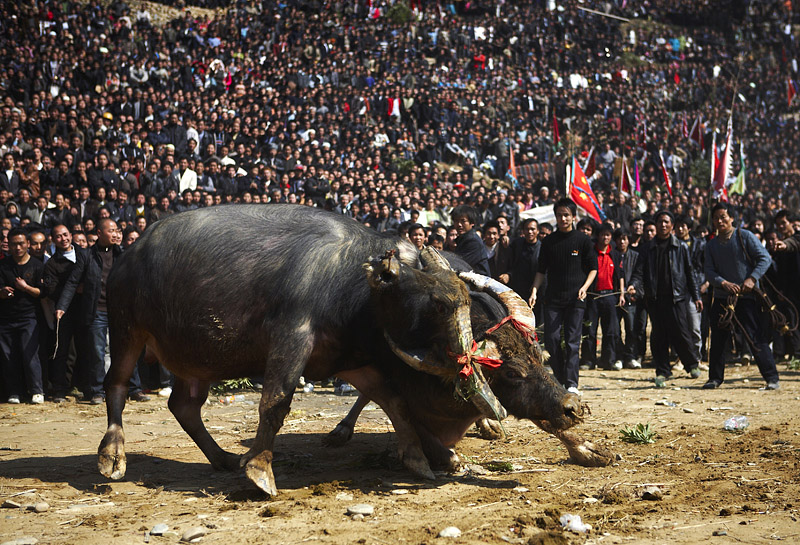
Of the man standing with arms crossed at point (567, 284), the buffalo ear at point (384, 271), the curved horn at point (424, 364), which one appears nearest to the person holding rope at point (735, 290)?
the man standing with arms crossed at point (567, 284)

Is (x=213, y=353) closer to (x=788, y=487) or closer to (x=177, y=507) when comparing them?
(x=177, y=507)

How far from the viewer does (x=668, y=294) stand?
1070 cm

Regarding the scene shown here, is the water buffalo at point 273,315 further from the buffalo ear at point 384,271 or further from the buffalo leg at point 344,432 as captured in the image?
the buffalo leg at point 344,432

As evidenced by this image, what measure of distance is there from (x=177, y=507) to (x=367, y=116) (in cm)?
2269

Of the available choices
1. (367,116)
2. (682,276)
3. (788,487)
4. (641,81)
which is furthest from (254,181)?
(641,81)

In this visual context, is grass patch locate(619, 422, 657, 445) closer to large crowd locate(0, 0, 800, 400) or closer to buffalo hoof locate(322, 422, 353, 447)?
buffalo hoof locate(322, 422, 353, 447)

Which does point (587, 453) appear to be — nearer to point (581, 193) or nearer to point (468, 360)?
point (468, 360)

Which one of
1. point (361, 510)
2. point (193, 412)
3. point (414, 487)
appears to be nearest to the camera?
point (361, 510)

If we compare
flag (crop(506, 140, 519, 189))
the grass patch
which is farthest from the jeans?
flag (crop(506, 140, 519, 189))

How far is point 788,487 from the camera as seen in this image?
4.80 metres

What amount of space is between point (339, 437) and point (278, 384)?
184 centimetres

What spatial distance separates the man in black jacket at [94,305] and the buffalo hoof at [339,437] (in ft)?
13.0

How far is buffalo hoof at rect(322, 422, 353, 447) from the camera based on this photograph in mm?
6691

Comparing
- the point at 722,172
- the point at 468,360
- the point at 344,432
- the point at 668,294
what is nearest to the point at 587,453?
the point at 468,360
